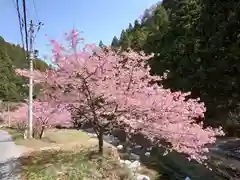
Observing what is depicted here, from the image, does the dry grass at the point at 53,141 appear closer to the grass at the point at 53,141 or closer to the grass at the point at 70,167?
the grass at the point at 53,141

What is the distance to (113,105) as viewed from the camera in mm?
9227

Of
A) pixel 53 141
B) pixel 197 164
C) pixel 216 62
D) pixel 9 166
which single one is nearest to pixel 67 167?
pixel 9 166

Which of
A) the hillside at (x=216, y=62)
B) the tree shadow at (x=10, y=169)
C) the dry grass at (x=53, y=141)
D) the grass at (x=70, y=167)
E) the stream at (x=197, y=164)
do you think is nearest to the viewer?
the tree shadow at (x=10, y=169)

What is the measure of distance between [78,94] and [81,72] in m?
0.96

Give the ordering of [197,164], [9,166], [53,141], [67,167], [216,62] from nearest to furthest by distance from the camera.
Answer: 1. [67,167]
2. [9,166]
3. [197,164]
4. [53,141]
5. [216,62]

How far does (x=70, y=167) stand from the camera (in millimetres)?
8625

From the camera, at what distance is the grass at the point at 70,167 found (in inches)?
310

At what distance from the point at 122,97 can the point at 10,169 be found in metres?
4.02

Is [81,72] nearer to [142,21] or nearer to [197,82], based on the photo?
[197,82]

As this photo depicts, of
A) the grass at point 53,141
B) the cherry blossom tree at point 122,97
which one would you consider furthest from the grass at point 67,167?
the grass at point 53,141

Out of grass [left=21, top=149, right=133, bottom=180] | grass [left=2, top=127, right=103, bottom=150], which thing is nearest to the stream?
grass [left=21, top=149, right=133, bottom=180]

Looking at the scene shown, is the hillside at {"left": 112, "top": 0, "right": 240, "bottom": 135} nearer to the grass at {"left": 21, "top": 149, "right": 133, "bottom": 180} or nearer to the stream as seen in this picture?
the stream

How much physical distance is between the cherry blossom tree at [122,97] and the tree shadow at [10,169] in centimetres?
234

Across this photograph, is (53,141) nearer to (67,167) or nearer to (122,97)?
(67,167)
